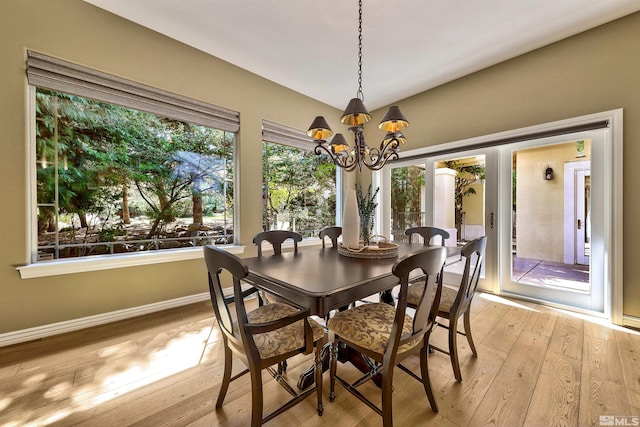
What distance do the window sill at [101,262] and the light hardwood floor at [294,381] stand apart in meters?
0.56

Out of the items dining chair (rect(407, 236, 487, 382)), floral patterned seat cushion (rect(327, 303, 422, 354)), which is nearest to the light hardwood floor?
dining chair (rect(407, 236, 487, 382))

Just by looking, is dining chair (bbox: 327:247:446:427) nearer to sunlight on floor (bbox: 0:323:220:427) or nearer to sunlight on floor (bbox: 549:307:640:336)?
sunlight on floor (bbox: 0:323:220:427)

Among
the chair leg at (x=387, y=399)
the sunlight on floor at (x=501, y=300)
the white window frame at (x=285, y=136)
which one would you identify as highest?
the white window frame at (x=285, y=136)

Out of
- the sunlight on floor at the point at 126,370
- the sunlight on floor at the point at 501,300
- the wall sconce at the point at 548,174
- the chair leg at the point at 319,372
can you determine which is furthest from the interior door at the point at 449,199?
the sunlight on floor at the point at 126,370

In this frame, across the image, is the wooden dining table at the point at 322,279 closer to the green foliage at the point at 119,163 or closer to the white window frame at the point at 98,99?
the white window frame at the point at 98,99

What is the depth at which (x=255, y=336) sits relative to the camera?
131 cm

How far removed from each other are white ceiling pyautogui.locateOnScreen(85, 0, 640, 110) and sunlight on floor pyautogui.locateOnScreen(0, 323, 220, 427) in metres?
2.93

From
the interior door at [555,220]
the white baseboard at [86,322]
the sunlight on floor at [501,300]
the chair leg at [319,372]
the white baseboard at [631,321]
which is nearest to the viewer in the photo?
the chair leg at [319,372]

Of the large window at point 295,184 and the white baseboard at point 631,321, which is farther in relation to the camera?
the large window at point 295,184

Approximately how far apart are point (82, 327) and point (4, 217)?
1105 millimetres

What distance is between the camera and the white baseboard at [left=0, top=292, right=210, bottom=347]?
2029 mm

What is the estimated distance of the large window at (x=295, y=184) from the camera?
11.6ft

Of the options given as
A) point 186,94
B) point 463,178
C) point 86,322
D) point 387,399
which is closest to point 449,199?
point 463,178

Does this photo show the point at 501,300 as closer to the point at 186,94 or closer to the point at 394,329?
the point at 394,329
